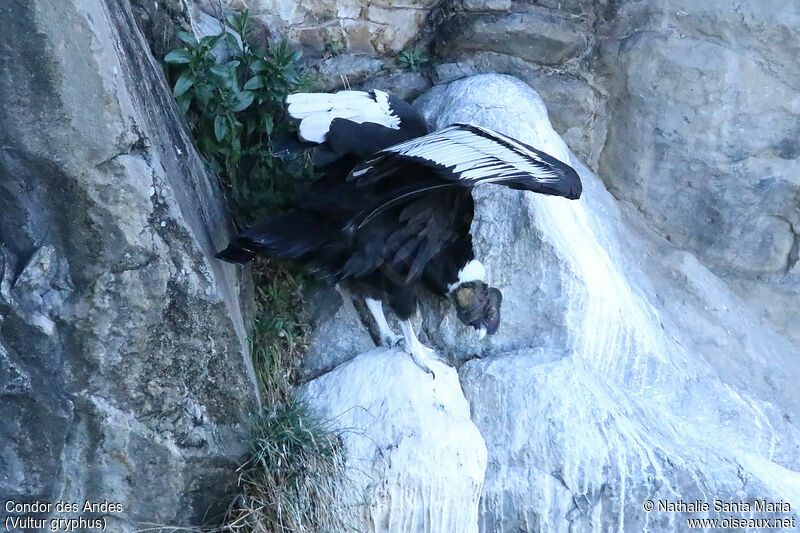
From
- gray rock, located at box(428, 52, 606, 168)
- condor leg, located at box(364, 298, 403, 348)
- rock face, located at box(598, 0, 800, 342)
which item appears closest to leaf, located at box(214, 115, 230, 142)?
condor leg, located at box(364, 298, 403, 348)

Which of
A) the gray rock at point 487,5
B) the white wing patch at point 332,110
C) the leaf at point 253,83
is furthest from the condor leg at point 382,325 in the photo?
the gray rock at point 487,5

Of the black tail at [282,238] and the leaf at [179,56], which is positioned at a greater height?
the leaf at [179,56]

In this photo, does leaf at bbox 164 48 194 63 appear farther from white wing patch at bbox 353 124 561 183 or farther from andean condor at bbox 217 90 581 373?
white wing patch at bbox 353 124 561 183

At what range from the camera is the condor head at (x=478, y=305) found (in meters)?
3.83

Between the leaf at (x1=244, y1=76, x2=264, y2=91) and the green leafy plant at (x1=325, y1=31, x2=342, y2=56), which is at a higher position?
the leaf at (x1=244, y1=76, x2=264, y2=91)

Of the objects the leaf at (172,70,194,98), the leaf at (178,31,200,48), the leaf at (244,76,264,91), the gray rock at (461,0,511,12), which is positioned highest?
the leaf at (178,31,200,48)

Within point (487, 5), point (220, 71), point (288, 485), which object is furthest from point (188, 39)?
point (288, 485)

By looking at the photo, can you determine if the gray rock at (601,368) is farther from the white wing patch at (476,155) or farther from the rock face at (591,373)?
the white wing patch at (476,155)

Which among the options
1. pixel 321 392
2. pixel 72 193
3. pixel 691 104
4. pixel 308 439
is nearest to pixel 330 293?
pixel 321 392

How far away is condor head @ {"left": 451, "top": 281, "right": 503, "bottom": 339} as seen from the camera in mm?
3832

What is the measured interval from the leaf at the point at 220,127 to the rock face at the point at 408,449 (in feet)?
3.96

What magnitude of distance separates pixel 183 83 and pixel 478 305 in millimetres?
1576

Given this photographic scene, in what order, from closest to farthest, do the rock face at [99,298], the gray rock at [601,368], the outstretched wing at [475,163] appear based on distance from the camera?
the rock face at [99,298] → the outstretched wing at [475,163] → the gray rock at [601,368]

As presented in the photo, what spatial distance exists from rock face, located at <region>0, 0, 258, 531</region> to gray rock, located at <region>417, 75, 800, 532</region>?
1.21m
